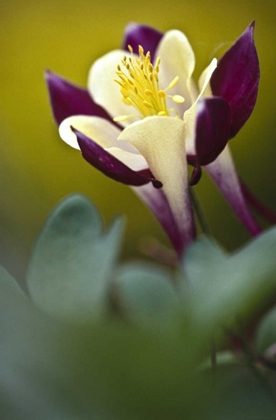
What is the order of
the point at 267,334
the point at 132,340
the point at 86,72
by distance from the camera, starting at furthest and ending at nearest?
the point at 86,72 < the point at 267,334 < the point at 132,340

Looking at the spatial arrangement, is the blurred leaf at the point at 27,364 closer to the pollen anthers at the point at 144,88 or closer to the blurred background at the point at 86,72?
the pollen anthers at the point at 144,88

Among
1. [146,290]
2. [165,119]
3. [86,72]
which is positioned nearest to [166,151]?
[165,119]

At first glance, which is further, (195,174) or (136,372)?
(195,174)

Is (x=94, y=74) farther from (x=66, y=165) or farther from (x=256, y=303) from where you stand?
(x=66, y=165)

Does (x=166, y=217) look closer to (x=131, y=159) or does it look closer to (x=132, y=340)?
(x=131, y=159)

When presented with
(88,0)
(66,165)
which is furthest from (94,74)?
(88,0)

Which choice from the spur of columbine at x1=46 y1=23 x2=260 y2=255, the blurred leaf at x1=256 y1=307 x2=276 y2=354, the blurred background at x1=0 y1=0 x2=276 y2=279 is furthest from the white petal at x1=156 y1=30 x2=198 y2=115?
the blurred background at x1=0 y1=0 x2=276 y2=279
